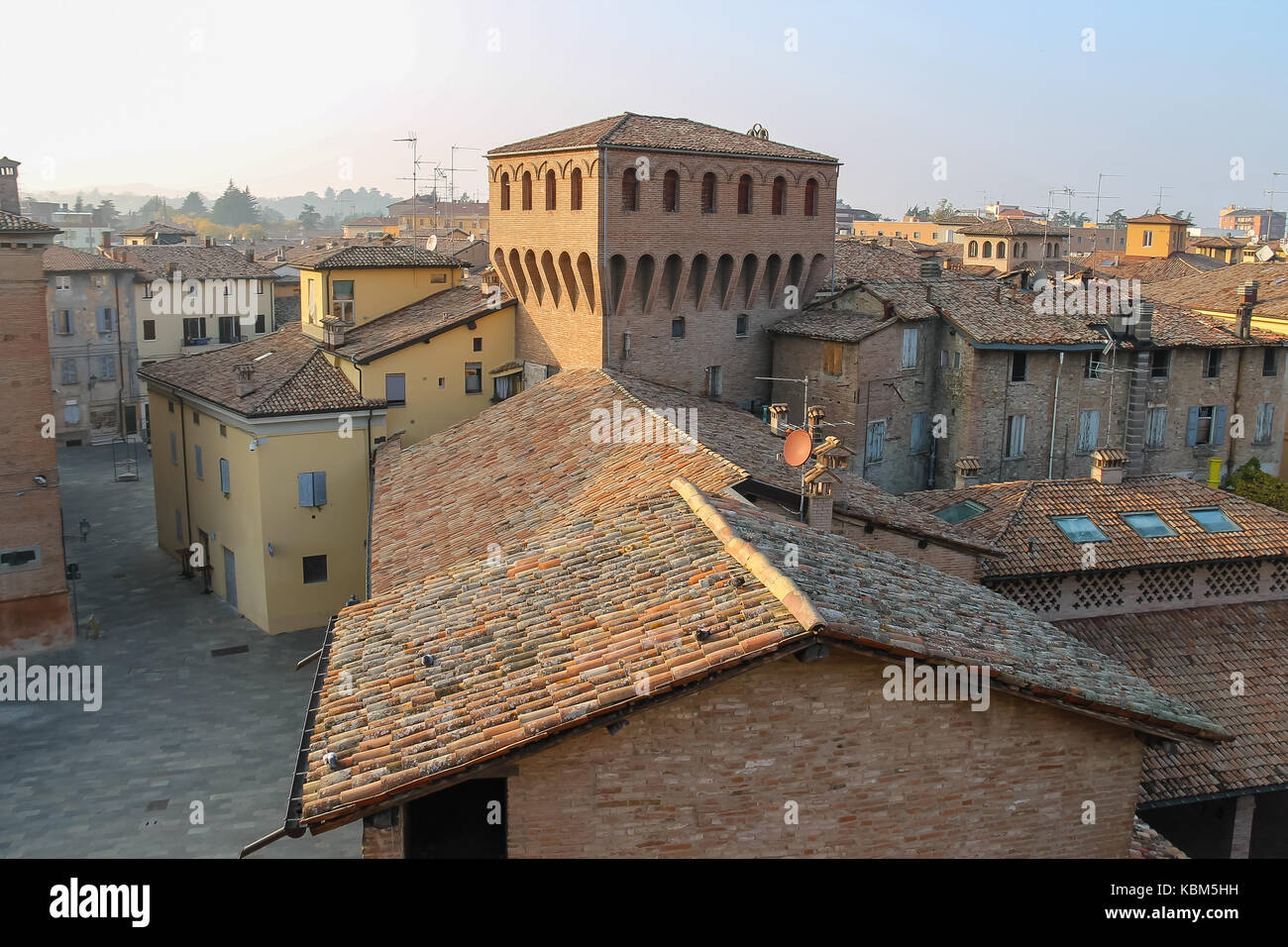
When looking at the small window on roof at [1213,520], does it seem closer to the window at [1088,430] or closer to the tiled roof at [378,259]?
the window at [1088,430]

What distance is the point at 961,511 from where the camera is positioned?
25531mm

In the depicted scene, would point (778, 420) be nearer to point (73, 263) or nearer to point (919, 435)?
point (919, 435)

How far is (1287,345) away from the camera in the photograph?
40750 millimetres

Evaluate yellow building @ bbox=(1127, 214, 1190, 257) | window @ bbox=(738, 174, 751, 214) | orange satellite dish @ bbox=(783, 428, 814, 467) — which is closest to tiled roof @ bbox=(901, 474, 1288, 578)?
orange satellite dish @ bbox=(783, 428, 814, 467)

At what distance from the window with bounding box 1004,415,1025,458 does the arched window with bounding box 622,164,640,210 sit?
13996 millimetres

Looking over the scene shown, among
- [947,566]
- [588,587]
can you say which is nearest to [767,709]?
[588,587]

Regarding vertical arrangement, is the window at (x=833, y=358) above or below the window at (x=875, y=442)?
above

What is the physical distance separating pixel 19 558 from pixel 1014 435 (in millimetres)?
28692

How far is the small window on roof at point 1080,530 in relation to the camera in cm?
2323

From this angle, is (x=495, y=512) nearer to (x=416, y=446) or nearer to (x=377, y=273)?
(x=416, y=446)

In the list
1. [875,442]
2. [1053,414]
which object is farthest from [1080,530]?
[1053,414]

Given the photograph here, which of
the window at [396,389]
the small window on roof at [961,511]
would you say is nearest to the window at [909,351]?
the small window on roof at [961,511]

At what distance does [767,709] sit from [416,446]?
21190mm

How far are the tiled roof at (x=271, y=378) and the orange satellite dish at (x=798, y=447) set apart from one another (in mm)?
15760
